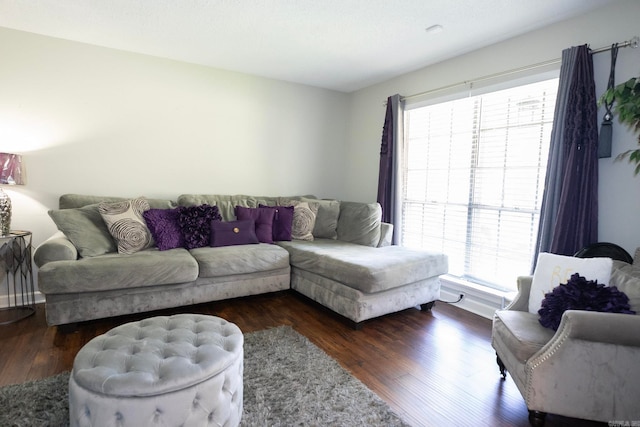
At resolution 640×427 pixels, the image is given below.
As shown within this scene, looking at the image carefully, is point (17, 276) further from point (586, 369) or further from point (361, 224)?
point (586, 369)

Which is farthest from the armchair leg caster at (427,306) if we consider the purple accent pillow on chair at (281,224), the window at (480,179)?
the purple accent pillow on chair at (281,224)

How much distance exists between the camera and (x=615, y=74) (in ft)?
7.63

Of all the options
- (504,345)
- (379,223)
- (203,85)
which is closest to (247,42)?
(203,85)

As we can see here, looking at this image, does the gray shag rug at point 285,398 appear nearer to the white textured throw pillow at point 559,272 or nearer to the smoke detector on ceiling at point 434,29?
A: the white textured throw pillow at point 559,272

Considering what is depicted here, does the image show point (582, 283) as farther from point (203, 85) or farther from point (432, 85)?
point (203, 85)

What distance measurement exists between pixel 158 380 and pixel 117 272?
1573mm

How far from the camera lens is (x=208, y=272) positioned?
292 centimetres

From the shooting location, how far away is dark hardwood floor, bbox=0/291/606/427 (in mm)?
1793

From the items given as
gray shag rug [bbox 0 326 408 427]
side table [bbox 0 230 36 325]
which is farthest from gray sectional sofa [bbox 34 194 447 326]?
gray shag rug [bbox 0 326 408 427]

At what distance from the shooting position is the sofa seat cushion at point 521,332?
5.44 feet

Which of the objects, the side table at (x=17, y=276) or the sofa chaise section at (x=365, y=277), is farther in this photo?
the side table at (x=17, y=276)

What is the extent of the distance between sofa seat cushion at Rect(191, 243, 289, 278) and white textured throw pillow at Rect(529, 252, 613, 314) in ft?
6.92

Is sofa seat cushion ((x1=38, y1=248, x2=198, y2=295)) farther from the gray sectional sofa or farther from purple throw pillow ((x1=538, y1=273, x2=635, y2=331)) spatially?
purple throw pillow ((x1=538, y1=273, x2=635, y2=331))

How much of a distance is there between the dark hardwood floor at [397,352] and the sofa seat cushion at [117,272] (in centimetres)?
37
